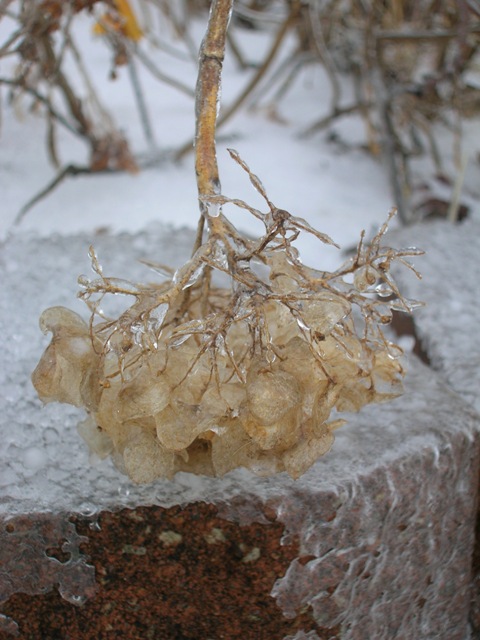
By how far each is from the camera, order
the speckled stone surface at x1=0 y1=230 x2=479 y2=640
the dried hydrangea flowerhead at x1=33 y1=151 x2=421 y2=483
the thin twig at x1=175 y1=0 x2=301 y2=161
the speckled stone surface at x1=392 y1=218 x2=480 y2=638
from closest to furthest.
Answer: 1. the dried hydrangea flowerhead at x1=33 y1=151 x2=421 y2=483
2. the speckled stone surface at x1=0 y1=230 x2=479 y2=640
3. the speckled stone surface at x1=392 y1=218 x2=480 y2=638
4. the thin twig at x1=175 y1=0 x2=301 y2=161

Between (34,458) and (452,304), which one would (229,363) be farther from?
(452,304)

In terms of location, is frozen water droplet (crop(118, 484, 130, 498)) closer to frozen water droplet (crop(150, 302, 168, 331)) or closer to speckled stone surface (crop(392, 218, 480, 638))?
frozen water droplet (crop(150, 302, 168, 331))

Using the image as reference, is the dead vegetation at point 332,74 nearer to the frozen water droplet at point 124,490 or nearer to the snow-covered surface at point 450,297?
the snow-covered surface at point 450,297

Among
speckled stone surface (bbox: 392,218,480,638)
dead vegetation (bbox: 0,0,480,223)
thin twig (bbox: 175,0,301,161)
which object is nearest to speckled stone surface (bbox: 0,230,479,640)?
speckled stone surface (bbox: 392,218,480,638)

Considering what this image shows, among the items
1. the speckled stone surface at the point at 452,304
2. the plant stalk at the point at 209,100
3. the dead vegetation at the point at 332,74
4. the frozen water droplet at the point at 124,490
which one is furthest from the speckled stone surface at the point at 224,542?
the dead vegetation at the point at 332,74

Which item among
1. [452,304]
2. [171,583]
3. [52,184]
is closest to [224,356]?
[171,583]

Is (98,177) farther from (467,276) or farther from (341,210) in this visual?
(467,276)
